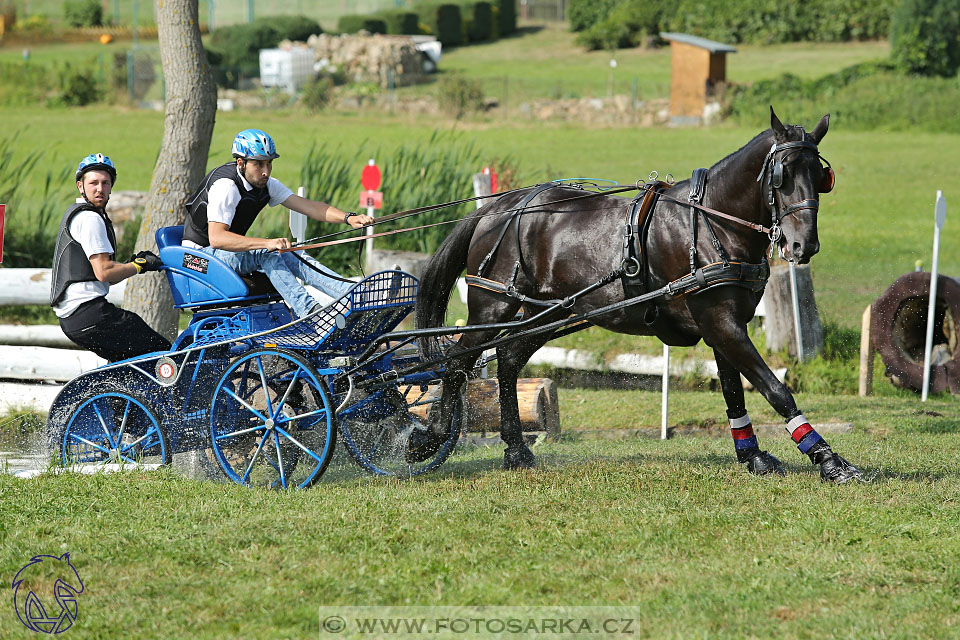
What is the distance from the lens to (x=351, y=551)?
498cm

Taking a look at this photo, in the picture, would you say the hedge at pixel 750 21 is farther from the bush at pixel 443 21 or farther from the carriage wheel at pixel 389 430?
the carriage wheel at pixel 389 430

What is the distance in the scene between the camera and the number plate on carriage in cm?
642

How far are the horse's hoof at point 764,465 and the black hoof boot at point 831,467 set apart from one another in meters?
0.34

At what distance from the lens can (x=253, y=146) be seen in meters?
6.34

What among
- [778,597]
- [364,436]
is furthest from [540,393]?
[778,597]

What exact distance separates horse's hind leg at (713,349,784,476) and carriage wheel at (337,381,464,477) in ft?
5.47

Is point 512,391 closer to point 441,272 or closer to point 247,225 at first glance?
point 441,272

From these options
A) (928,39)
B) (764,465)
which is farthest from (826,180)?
(928,39)

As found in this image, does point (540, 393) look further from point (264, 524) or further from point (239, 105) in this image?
point (239, 105)

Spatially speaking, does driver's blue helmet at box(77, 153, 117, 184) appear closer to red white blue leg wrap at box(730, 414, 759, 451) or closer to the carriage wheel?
the carriage wheel

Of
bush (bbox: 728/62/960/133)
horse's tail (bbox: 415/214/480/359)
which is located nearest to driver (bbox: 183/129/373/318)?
horse's tail (bbox: 415/214/480/359)

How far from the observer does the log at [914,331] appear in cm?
1027

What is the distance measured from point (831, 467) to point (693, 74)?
28.2 metres

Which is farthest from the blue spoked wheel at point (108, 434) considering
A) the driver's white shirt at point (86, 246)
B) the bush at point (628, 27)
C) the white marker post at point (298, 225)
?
the bush at point (628, 27)
